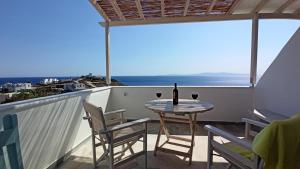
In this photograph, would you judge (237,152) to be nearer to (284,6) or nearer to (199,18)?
(199,18)

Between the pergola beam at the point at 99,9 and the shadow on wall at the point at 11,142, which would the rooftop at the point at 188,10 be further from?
the shadow on wall at the point at 11,142

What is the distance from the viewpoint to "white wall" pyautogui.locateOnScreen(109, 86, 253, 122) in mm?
4171

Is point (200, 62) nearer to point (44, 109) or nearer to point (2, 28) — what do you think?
point (2, 28)

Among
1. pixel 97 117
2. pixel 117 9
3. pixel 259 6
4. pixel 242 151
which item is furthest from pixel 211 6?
pixel 97 117

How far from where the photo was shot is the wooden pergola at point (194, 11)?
3621 mm

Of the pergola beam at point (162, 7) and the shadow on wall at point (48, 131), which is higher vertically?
the pergola beam at point (162, 7)

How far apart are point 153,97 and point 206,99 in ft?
3.74

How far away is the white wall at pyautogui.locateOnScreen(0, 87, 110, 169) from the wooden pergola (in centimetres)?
183

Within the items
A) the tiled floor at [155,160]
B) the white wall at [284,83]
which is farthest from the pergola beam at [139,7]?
the white wall at [284,83]

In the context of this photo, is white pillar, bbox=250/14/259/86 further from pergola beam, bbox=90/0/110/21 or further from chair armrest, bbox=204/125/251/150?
pergola beam, bbox=90/0/110/21

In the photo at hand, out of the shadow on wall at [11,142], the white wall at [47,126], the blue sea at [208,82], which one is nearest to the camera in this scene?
the shadow on wall at [11,142]

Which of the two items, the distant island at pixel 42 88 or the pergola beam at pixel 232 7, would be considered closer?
the distant island at pixel 42 88

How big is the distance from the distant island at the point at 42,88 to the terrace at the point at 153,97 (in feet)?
0.80

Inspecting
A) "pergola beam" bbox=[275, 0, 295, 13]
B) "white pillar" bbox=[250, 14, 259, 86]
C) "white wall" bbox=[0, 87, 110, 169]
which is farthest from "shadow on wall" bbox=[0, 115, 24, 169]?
"pergola beam" bbox=[275, 0, 295, 13]
